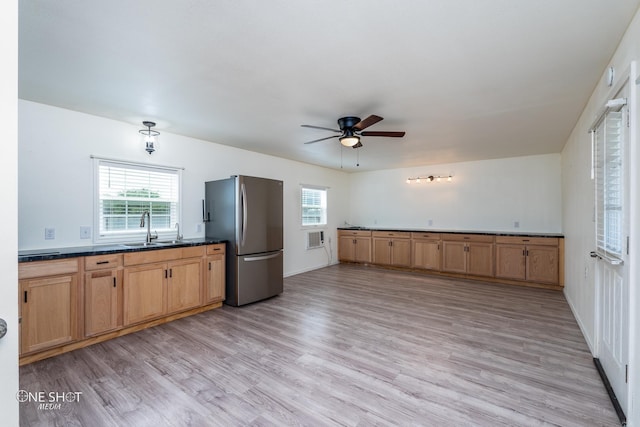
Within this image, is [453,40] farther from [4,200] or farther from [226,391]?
[226,391]

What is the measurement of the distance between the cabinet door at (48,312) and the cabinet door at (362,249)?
5296mm

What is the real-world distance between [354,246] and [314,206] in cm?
141

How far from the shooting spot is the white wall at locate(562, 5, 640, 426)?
1633 mm

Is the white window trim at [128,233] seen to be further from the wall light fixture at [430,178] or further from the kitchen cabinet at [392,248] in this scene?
the wall light fixture at [430,178]

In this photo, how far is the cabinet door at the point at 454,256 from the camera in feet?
18.3

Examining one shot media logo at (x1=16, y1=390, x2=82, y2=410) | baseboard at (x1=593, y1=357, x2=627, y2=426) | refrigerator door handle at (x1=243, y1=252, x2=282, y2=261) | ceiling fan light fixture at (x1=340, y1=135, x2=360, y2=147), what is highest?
ceiling fan light fixture at (x1=340, y1=135, x2=360, y2=147)

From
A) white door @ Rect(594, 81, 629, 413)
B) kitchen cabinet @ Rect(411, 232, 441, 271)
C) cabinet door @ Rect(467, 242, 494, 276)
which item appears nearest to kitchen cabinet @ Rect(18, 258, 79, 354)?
white door @ Rect(594, 81, 629, 413)

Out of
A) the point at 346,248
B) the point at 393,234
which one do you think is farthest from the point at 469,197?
the point at 346,248

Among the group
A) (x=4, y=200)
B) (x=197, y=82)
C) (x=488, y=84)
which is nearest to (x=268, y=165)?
(x=197, y=82)

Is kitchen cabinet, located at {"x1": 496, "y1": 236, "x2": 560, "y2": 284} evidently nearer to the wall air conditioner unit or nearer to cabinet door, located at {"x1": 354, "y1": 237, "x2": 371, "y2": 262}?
cabinet door, located at {"x1": 354, "y1": 237, "x2": 371, "y2": 262}

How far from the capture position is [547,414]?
1.84 meters

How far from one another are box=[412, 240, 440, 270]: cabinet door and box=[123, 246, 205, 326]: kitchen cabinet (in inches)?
169

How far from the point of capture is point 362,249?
22.5ft

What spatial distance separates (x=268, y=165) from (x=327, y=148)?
126 cm
